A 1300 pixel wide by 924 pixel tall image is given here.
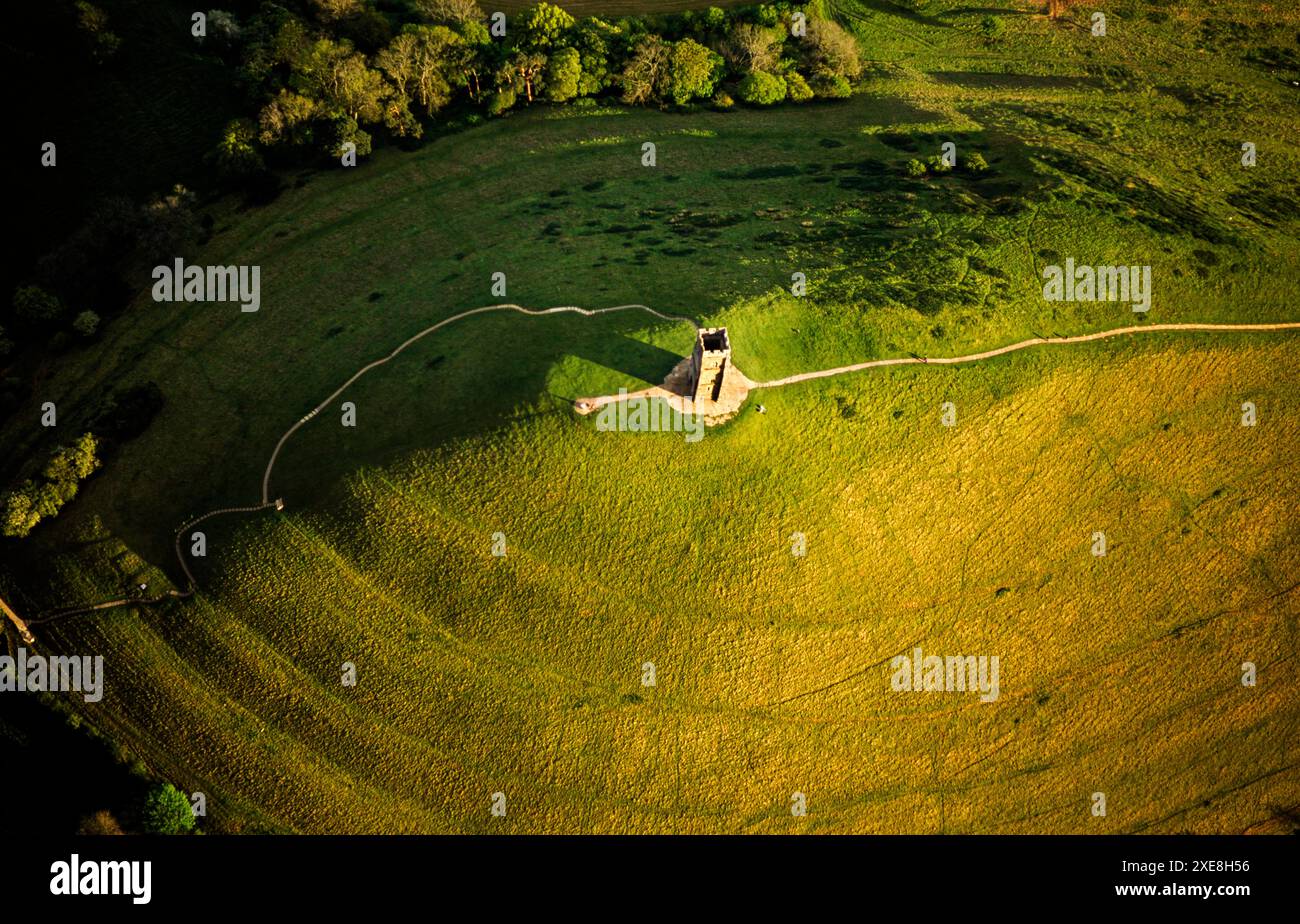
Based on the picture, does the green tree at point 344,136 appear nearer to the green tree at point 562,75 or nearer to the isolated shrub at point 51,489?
the green tree at point 562,75

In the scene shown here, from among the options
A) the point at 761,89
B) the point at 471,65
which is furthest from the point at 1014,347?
the point at 471,65

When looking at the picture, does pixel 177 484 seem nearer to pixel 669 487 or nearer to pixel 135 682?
pixel 135 682

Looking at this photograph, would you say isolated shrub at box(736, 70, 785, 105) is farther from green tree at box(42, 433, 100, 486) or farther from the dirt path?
green tree at box(42, 433, 100, 486)

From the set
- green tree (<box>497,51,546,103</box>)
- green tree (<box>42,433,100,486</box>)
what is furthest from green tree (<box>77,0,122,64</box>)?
green tree (<box>42,433,100,486</box>)

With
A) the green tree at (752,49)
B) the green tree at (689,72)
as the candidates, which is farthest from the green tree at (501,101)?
the green tree at (752,49)

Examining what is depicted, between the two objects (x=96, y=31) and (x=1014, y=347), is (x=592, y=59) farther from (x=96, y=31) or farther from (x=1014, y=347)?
(x=1014, y=347)

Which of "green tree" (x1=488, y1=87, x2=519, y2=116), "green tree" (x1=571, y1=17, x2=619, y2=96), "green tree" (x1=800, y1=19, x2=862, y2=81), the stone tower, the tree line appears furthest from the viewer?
"green tree" (x1=800, y1=19, x2=862, y2=81)
